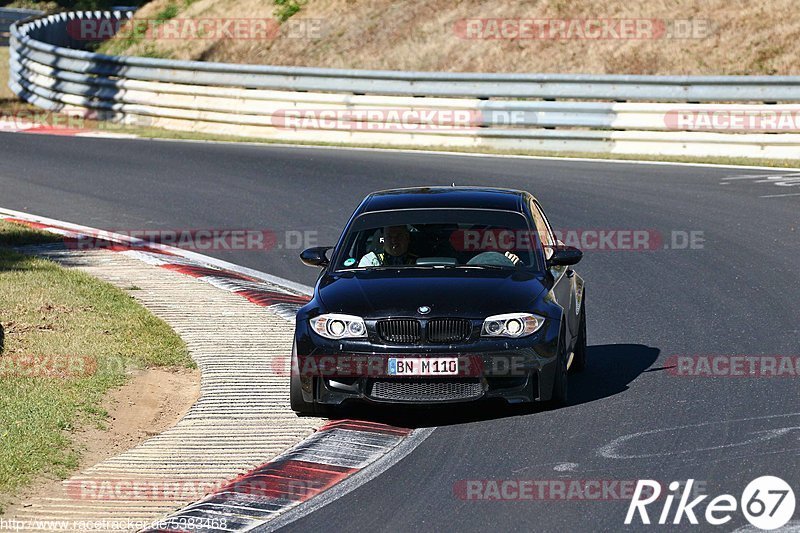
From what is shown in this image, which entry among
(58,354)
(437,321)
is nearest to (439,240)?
(437,321)

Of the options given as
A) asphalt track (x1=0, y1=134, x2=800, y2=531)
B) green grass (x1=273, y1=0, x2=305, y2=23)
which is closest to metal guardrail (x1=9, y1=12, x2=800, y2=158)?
asphalt track (x1=0, y1=134, x2=800, y2=531)

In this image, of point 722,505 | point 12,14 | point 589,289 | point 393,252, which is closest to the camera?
point 722,505

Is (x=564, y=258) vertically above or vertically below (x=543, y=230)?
below

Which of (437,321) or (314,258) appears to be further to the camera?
(314,258)

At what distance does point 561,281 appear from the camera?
10.4 m

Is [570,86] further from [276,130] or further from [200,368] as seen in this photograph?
[200,368]

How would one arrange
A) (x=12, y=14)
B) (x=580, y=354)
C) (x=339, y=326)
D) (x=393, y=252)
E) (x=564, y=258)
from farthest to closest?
(x=12, y=14) → (x=580, y=354) → (x=393, y=252) → (x=564, y=258) → (x=339, y=326)

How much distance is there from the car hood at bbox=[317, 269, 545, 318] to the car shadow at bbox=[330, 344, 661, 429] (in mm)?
671

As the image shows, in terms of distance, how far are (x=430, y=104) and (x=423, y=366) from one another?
53.7 ft

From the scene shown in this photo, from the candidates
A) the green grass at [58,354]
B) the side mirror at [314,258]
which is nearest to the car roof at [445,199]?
the side mirror at [314,258]

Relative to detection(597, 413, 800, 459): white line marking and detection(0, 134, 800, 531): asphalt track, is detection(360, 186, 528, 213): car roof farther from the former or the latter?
detection(597, 413, 800, 459): white line marking

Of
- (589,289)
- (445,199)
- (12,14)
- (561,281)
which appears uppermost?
(12,14)

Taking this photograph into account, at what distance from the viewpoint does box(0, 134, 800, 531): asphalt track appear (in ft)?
25.8

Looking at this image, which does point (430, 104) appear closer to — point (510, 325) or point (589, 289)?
point (589, 289)
